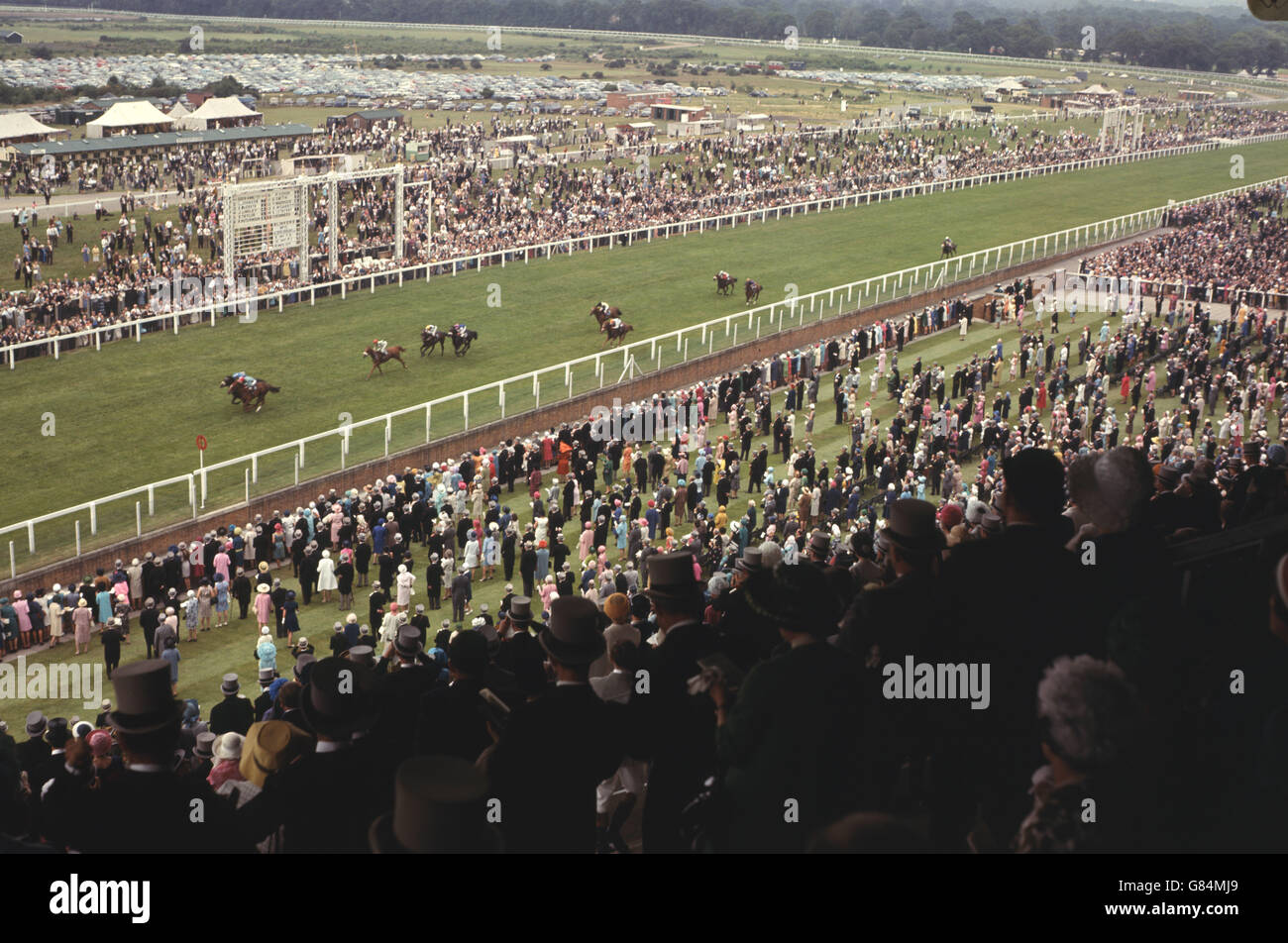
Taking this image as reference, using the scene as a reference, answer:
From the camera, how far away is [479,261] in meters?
37.6

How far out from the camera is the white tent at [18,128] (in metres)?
51.2

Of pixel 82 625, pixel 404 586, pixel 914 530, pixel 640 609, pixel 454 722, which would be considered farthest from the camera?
pixel 404 586

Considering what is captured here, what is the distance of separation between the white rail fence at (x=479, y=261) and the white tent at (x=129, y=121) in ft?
82.6

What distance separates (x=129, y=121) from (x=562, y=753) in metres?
58.4

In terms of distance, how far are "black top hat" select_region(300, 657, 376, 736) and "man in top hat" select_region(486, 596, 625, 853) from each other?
477mm

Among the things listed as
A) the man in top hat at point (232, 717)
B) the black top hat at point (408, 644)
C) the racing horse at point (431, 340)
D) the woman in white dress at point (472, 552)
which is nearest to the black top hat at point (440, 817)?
the black top hat at point (408, 644)

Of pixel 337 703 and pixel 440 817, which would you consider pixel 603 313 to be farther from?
pixel 440 817

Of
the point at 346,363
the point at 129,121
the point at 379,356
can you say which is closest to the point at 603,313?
the point at 379,356

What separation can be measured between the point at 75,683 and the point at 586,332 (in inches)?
721

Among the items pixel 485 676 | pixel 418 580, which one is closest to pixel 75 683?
pixel 418 580
